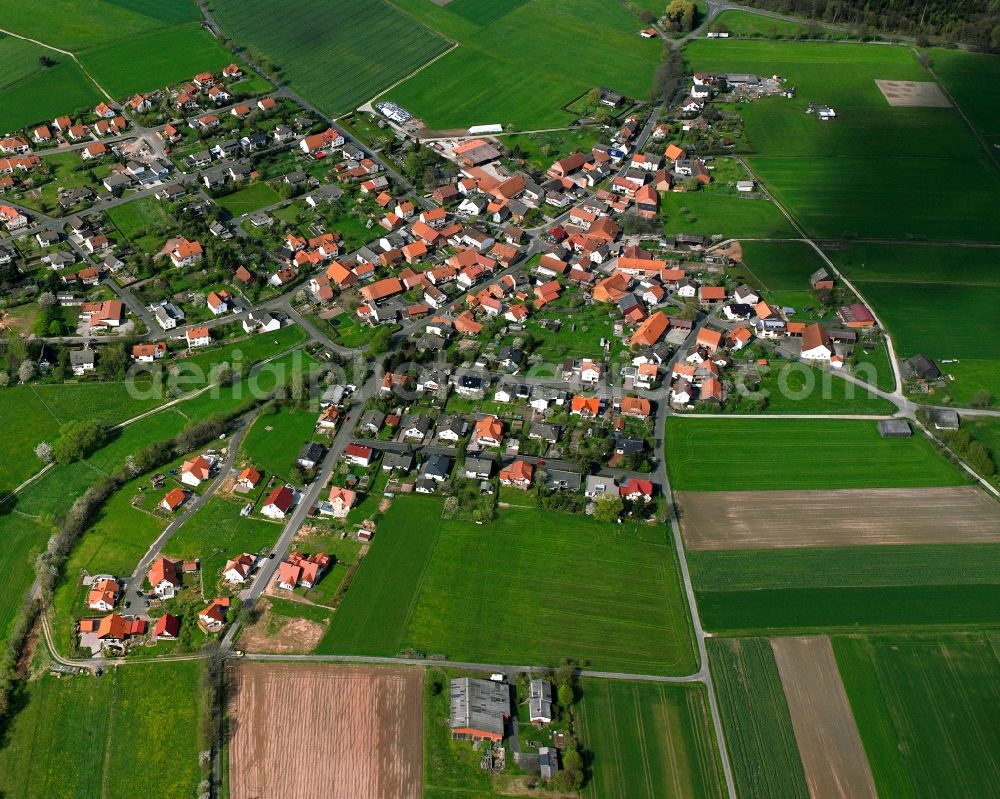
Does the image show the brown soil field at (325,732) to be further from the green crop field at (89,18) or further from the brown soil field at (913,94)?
the green crop field at (89,18)

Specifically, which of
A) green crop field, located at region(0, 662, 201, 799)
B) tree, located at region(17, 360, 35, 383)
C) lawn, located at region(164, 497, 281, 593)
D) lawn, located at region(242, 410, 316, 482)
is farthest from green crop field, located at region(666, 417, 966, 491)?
tree, located at region(17, 360, 35, 383)

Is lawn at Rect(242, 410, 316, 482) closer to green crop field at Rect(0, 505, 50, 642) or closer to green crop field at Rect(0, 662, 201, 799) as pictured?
green crop field at Rect(0, 505, 50, 642)

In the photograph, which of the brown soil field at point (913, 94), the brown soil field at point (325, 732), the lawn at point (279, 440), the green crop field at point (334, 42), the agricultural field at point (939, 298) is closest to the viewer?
the brown soil field at point (325, 732)

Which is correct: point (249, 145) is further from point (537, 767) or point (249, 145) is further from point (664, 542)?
point (537, 767)

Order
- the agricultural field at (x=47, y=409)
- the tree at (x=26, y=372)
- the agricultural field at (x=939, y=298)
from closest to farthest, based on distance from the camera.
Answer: the agricultural field at (x=47, y=409) → the tree at (x=26, y=372) → the agricultural field at (x=939, y=298)

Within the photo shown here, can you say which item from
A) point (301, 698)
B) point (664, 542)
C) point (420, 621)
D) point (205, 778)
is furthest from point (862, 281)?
point (205, 778)

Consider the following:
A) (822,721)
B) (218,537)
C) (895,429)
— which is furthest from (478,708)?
(895,429)

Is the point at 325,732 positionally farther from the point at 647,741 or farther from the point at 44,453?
the point at 44,453

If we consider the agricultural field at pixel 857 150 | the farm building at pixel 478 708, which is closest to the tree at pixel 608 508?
the farm building at pixel 478 708
